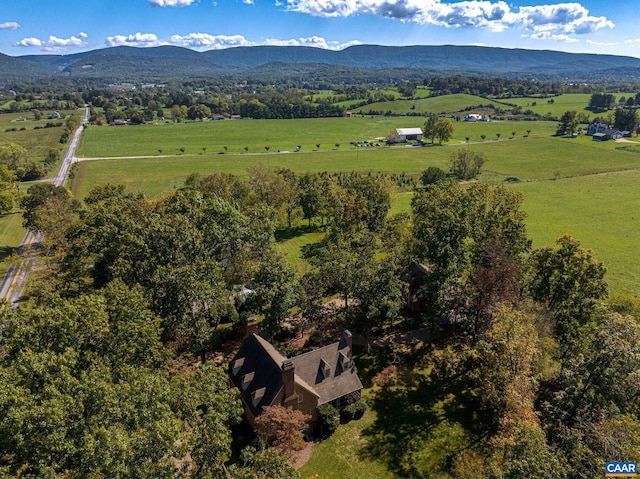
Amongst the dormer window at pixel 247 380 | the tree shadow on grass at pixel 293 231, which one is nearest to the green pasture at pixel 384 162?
the tree shadow on grass at pixel 293 231

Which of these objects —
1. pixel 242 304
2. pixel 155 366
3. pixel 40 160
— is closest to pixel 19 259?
pixel 242 304

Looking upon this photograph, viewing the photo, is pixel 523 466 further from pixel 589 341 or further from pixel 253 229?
pixel 253 229

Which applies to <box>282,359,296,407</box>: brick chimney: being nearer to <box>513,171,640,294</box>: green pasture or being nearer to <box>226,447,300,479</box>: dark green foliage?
<box>226,447,300,479</box>: dark green foliage

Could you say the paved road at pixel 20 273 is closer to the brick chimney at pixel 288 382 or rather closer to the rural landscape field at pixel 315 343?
the rural landscape field at pixel 315 343

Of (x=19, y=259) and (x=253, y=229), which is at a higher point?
(x=253, y=229)

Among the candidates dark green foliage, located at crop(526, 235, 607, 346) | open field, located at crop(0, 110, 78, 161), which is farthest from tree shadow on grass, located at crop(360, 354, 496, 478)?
open field, located at crop(0, 110, 78, 161)

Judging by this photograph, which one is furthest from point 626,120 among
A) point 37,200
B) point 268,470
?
point 37,200
